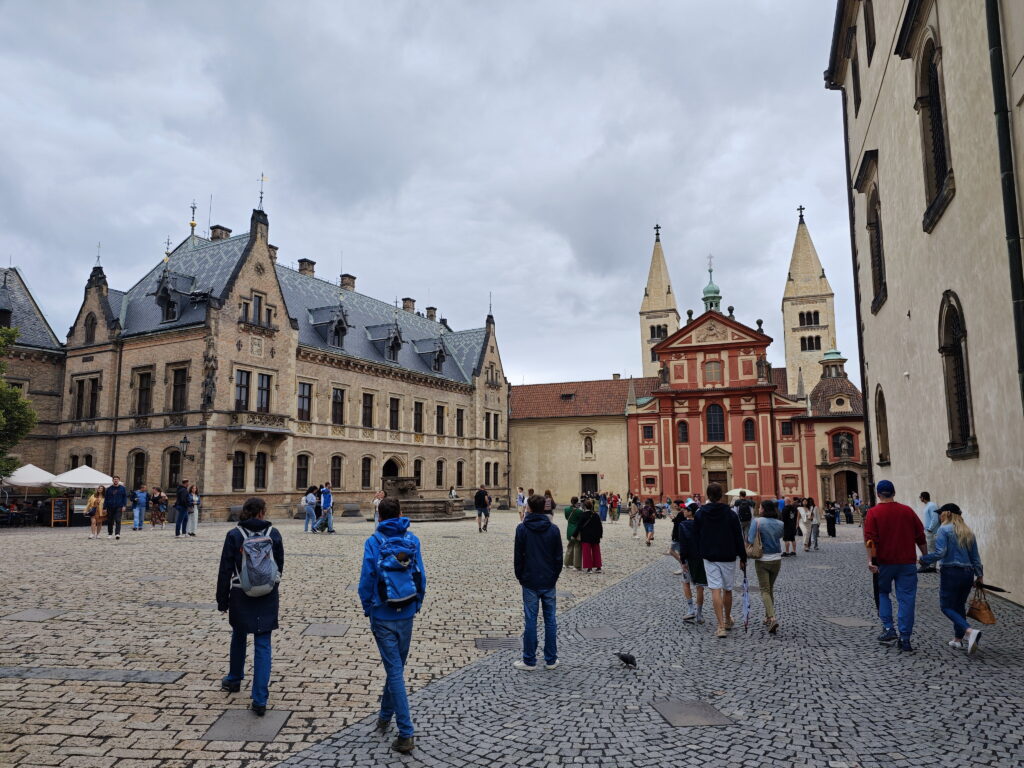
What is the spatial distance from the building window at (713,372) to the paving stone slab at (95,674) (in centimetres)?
4949

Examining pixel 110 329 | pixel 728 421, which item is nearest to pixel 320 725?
pixel 110 329

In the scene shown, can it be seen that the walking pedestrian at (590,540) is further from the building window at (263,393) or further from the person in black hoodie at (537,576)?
the building window at (263,393)

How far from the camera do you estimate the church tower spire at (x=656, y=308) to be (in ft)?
292

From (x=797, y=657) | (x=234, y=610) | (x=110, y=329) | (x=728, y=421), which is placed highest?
(x=110, y=329)

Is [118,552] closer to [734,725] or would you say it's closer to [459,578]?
[459,578]

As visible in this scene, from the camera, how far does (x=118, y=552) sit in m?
17.5

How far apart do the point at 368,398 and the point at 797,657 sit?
125 ft

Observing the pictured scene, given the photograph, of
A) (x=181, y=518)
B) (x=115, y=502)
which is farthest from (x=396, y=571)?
(x=181, y=518)

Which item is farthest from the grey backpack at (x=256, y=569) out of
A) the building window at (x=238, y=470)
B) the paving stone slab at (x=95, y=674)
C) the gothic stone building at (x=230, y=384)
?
the building window at (x=238, y=470)

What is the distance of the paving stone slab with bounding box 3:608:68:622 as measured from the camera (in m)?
9.12

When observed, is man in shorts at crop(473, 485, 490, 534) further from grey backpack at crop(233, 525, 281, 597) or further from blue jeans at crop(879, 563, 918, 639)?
grey backpack at crop(233, 525, 281, 597)

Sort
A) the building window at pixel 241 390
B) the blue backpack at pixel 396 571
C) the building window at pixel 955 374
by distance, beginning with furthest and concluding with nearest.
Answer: the building window at pixel 241 390 → the building window at pixel 955 374 → the blue backpack at pixel 396 571

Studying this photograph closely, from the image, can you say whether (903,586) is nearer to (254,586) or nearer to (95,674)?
(254,586)

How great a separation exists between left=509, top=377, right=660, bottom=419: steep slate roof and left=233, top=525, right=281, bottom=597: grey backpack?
51.3 meters
